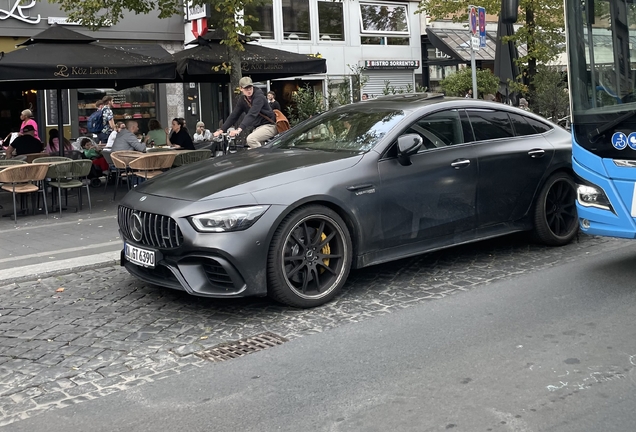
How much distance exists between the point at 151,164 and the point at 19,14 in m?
10.5

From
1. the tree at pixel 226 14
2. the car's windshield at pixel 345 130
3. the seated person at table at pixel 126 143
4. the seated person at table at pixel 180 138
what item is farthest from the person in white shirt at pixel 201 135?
the car's windshield at pixel 345 130

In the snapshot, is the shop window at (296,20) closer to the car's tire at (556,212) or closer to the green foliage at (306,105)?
the green foliage at (306,105)

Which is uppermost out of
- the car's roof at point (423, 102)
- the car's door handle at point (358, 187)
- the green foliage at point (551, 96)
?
the green foliage at point (551, 96)

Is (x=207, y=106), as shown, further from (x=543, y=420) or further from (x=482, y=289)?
(x=543, y=420)

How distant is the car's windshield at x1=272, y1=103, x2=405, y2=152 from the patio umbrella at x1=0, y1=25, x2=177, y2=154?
5.37 meters

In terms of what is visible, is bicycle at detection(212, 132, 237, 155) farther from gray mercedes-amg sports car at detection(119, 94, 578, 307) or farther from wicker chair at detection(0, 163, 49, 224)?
gray mercedes-amg sports car at detection(119, 94, 578, 307)

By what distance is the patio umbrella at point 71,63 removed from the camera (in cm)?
1161

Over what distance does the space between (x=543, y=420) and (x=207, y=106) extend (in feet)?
71.1

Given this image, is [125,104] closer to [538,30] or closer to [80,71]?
[80,71]

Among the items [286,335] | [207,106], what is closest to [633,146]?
[286,335]

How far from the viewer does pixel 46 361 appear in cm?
526

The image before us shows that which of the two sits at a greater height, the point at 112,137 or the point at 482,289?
the point at 112,137

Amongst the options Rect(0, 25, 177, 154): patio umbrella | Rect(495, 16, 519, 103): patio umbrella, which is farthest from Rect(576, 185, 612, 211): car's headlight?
Rect(495, 16, 519, 103): patio umbrella

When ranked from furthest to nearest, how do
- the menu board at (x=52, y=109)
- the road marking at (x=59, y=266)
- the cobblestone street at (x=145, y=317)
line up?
the menu board at (x=52, y=109) < the road marking at (x=59, y=266) < the cobblestone street at (x=145, y=317)
